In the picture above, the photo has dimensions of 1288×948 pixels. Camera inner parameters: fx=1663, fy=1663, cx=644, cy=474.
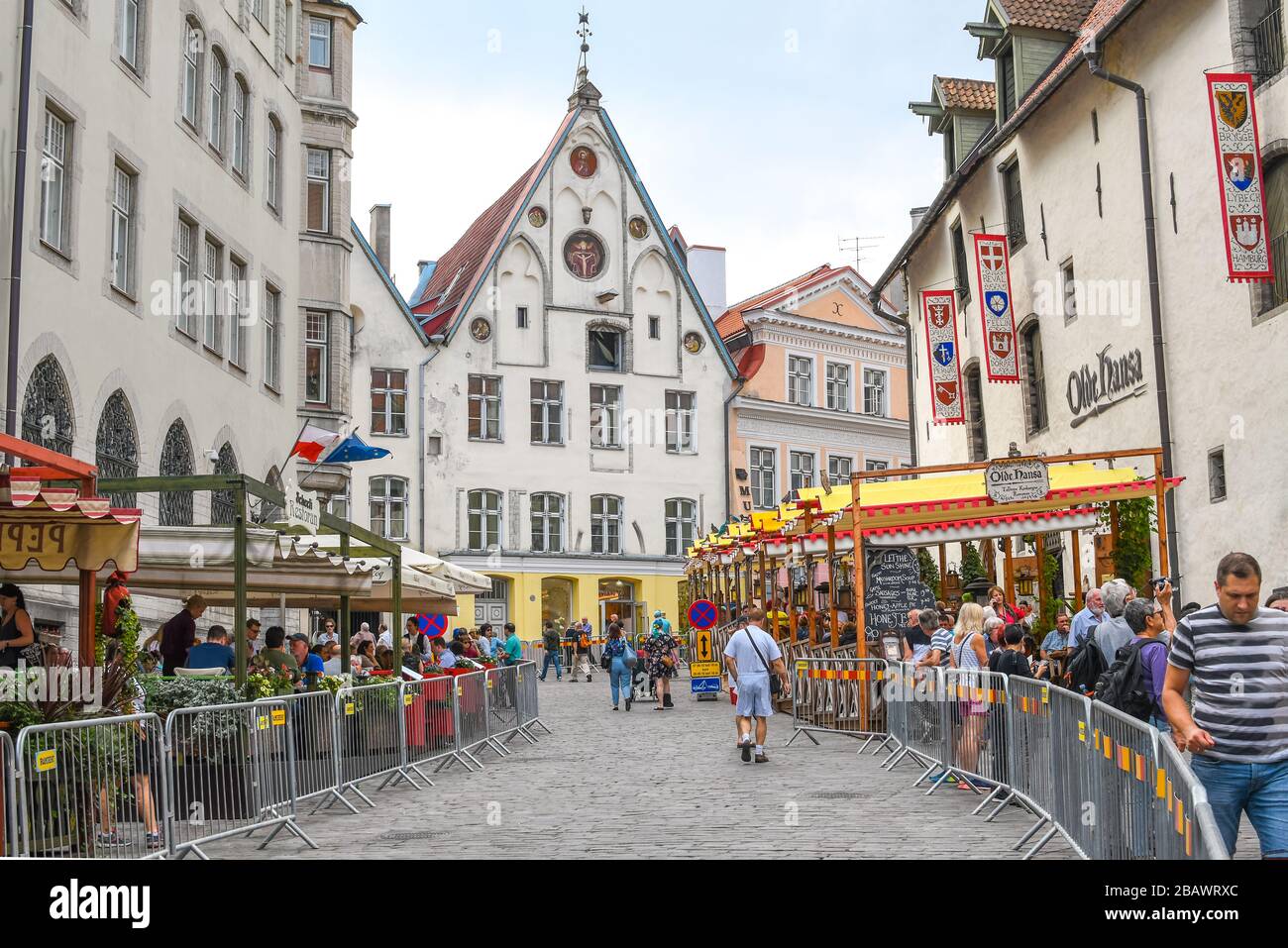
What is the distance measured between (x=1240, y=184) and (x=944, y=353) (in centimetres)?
1375

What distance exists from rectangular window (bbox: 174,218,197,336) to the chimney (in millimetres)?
26602

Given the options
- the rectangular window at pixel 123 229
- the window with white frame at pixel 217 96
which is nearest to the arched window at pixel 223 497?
the rectangular window at pixel 123 229

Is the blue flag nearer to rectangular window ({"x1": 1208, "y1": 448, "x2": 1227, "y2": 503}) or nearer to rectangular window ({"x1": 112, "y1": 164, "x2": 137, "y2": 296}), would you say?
rectangular window ({"x1": 112, "y1": 164, "x2": 137, "y2": 296})

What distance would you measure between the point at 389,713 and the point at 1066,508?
10.2 meters

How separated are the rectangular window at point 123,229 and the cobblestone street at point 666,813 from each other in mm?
8604

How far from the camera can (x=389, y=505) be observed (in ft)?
155

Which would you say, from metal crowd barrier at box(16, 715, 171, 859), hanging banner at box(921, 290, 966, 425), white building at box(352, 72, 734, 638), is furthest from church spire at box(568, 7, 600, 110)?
metal crowd barrier at box(16, 715, 171, 859)

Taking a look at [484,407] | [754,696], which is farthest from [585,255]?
[754,696]

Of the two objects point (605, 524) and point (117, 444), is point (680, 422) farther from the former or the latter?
point (117, 444)

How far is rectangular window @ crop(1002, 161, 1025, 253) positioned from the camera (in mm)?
29578

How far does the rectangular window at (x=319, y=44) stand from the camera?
107 ft
